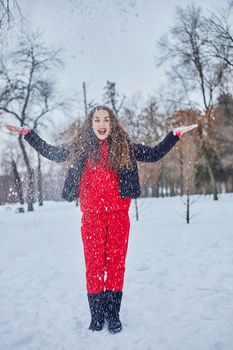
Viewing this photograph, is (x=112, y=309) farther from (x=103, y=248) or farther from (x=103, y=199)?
(x=103, y=199)

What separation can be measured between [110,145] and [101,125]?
0.65 feet

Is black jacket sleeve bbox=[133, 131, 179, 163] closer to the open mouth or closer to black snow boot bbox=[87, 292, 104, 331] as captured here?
the open mouth

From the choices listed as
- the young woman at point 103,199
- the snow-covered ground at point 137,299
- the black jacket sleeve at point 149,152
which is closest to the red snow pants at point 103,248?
the young woman at point 103,199

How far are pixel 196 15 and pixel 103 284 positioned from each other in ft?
61.7

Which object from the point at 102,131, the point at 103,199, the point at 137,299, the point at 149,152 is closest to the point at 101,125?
the point at 102,131

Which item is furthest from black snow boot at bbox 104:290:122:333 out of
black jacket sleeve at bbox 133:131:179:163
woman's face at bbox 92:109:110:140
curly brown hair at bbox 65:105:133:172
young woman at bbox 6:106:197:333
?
Result: woman's face at bbox 92:109:110:140

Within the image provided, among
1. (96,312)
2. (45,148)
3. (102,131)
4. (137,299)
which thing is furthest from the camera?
(137,299)

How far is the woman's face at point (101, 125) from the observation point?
2.98 meters

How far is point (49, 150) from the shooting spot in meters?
3.06

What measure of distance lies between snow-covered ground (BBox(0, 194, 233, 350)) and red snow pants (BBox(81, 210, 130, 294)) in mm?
398

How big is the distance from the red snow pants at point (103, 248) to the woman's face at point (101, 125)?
2.32 feet

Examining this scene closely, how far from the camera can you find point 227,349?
2.32 meters

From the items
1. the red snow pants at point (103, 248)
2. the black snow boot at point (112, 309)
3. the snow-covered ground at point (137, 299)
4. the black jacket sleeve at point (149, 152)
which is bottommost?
the snow-covered ground at point (137, 299)

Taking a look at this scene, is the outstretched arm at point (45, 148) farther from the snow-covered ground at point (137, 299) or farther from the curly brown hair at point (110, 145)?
the snow-covered ground at point (137, 299)
